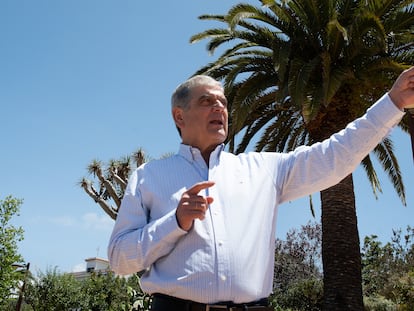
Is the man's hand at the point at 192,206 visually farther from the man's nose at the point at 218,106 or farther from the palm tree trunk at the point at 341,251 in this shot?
the palm tree trunk at the point at 341,251

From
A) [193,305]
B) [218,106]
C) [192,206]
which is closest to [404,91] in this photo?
[218,106]

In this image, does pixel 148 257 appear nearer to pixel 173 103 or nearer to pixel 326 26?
pixel 173 103

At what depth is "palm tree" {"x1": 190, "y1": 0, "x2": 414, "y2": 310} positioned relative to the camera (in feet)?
33.1

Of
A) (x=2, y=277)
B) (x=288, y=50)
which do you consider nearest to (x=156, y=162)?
(x=288, y=50)

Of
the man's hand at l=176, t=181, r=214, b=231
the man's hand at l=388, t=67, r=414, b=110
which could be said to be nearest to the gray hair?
the man's hand at l=176, t=181, r=214, b=231

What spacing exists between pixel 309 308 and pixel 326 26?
1404cm

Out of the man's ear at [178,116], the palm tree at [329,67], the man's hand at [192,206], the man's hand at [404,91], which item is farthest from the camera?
the palm tree at [329,67]

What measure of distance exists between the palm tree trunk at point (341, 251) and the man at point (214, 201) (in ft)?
28.9

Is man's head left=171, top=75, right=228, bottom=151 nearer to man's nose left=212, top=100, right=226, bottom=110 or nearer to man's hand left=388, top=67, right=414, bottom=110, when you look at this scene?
man's nose left=212, top=100, right=226, bottom=110

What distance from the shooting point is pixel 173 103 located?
8.22ft

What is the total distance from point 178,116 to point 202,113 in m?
0.17

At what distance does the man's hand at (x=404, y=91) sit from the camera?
201 centimetres

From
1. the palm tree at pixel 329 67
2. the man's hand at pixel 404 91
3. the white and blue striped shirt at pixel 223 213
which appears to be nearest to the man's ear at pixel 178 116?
the white and blue striped shirt at pixel 223 213

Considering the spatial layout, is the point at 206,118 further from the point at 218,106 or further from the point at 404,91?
the point at 404,91
